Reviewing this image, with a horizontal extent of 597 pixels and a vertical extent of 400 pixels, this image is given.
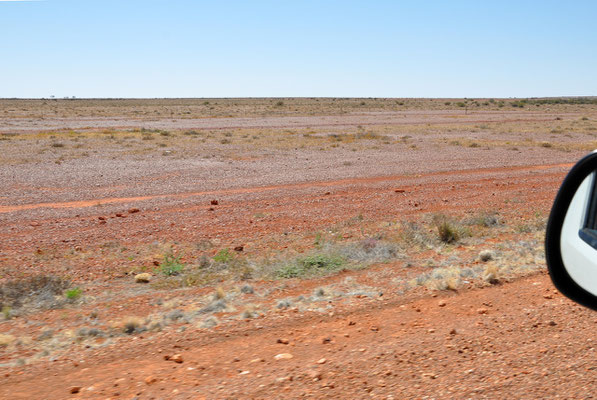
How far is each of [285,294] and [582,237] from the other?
4.85 metres

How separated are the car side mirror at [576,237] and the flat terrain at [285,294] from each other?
5.59ft

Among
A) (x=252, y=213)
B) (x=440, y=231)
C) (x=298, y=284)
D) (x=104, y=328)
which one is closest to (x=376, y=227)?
(x=440, y=231)

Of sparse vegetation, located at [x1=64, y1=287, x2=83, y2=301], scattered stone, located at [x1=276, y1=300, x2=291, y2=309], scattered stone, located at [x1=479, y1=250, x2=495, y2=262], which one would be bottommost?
sparse vegetation, located at [x1=64, y1=287, x2=83, y2=301]

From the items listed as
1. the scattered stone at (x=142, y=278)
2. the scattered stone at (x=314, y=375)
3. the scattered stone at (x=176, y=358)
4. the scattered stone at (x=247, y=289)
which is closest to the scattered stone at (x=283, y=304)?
the scattered stone at (x=247, y=289)

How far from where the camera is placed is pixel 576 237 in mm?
2797

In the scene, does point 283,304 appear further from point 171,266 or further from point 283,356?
point 171,266

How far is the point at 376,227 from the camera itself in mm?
11891

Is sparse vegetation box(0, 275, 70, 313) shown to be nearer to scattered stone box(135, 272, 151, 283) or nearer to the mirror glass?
scattered stone box(135, 272, 151, 283)

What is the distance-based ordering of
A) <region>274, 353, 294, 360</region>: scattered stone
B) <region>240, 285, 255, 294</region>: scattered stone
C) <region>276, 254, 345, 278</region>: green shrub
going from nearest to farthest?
<region>274, 353, 294, 360</region>: scattered stone < <region>240, 285, 255, 294</region>: scattered stone < <region>276, 254, 345, 278</region>: green shrub

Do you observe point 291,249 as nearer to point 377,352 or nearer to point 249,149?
point 377,352

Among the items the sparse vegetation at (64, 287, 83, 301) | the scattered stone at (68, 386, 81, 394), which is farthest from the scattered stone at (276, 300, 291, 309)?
the sparse vegetation at (64, 287, 83, 301)

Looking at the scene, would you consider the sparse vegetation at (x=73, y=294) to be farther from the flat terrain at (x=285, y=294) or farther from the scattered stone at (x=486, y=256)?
the scattered stone at (x=486, y=256)

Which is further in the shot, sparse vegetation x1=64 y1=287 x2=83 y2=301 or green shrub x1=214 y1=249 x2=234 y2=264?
green shrub x1=214 y1=249 x2=234 y2=264

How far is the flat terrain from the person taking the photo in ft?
14.8
